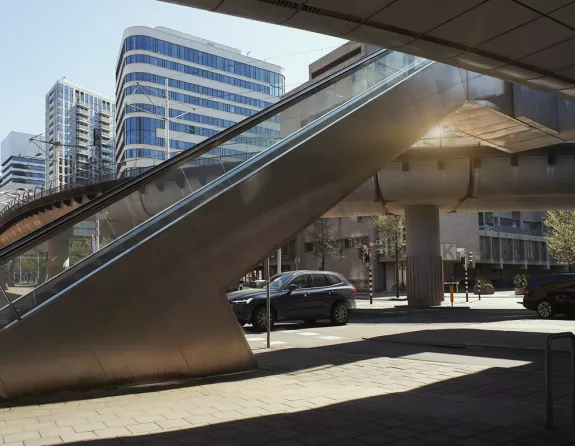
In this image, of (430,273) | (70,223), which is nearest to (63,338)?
(70,223)

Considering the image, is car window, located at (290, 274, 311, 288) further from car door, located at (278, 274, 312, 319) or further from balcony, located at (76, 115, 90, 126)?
balcony, located at (76, 115, 90, 126)

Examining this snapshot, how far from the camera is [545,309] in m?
19.0

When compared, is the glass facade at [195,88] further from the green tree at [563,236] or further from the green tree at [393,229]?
the green tree at [563,236]

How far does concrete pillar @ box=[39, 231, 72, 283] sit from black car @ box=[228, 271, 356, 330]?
7890 millimetres

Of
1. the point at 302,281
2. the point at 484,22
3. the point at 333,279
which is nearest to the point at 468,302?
the point at 333,279

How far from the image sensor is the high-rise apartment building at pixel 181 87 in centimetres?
8956

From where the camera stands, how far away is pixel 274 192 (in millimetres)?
9438

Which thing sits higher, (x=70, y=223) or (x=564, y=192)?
(x=564, y=192)

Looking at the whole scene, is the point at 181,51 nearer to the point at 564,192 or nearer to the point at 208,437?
the point at 564,192

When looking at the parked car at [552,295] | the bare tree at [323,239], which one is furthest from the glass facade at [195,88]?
the parked car at [552,295]

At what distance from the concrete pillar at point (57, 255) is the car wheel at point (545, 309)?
53.5 ft

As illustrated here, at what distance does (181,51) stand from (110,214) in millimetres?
95654

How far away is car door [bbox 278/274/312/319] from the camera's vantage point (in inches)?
648

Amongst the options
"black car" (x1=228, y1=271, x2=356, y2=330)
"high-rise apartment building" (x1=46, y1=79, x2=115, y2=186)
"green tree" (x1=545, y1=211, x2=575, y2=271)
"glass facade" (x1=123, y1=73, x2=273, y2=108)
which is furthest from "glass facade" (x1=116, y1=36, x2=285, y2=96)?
"black car" (x1=228, y1=271, x2=356, y2=330)
